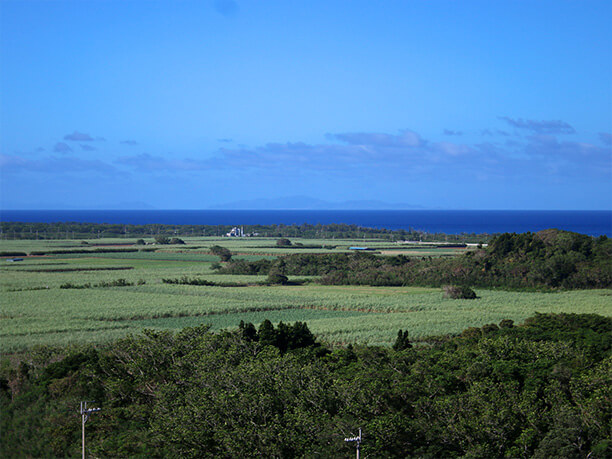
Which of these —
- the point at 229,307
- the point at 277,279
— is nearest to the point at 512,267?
the point at 277,279

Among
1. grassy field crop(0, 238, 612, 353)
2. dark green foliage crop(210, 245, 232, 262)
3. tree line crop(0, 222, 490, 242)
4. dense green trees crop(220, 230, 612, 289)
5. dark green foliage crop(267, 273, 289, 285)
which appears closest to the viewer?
grassy field crop(0, 238, 612, 353)

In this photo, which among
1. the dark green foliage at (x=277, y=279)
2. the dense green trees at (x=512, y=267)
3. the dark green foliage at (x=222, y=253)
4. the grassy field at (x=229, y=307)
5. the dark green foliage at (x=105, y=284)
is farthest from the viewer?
the dark green foliage at (x=222, y=253)

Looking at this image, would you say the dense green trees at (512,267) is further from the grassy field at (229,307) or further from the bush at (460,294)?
the bush at (460,294)

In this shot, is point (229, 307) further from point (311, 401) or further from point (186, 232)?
point (186, 232)

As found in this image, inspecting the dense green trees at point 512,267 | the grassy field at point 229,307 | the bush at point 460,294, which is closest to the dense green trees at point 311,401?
the grassy field at point 229,307

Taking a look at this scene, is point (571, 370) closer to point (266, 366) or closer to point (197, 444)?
point (266, 366)

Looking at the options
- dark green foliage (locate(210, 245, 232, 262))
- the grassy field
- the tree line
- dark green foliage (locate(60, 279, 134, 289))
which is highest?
the tree line

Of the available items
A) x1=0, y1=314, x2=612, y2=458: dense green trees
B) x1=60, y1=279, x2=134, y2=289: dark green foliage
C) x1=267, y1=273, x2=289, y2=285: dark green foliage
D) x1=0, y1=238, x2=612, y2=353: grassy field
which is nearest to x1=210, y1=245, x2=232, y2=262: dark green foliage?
x1=0, y1=238, x2=612, y2=353: grassy field

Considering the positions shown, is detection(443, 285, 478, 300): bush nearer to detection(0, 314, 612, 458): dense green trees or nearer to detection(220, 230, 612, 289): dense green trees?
detection(220, 230, 612, 289): dense green trees
